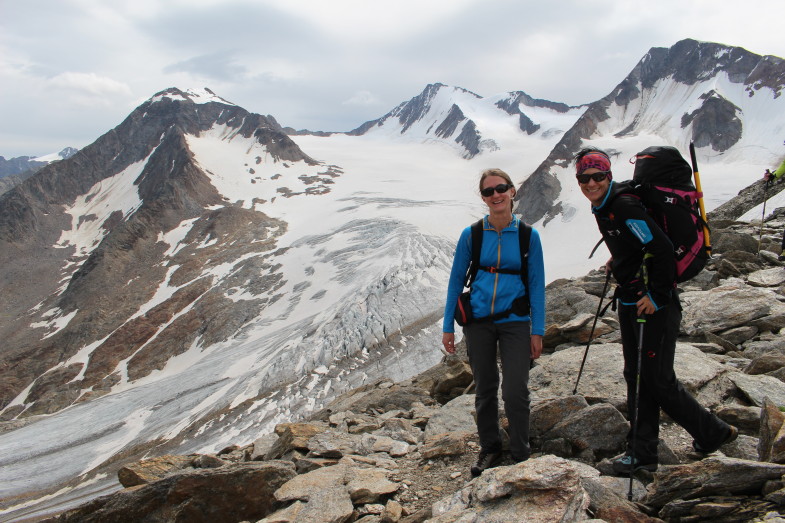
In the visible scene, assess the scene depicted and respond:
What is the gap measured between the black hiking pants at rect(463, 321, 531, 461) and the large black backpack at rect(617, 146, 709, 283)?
1.73 meters

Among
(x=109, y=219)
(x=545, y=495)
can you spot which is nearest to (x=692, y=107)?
(x=545, y=495)

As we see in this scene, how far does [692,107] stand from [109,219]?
146021 millimetres

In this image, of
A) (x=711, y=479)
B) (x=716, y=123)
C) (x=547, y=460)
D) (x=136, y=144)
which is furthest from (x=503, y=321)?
(x=136, y=144)

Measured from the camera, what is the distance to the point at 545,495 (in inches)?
156

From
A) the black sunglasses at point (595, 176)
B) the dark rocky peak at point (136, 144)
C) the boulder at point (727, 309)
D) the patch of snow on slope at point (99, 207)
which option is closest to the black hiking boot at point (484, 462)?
the black sunglasses at point (595, 176)

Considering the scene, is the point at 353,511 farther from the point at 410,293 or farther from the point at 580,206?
the point at 580,206

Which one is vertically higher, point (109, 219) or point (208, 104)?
point (208, 104)

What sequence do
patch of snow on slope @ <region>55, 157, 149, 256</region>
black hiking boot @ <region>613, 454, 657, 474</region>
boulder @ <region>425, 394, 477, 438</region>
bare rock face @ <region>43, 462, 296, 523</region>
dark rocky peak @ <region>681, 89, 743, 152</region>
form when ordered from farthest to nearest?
1. patch of snow on slope @ <region>55, 157, 149, 256</region>
2. dark rocky peak @ <region>681, 89, 743, 152</region>
3. boulder @ <region>425, 394, 477, 438</region>
4. bare rock face @ <region>43, 462, 296, 523</region>
5. black hiking boot @ <region>613, 454, 657, 474</region>

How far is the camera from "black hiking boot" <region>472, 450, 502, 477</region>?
5.45 m

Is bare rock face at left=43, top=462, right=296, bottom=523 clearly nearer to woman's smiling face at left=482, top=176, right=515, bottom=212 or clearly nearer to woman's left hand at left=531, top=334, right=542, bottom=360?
woman's left hand at left=531, top=334, right=542, bottom=360

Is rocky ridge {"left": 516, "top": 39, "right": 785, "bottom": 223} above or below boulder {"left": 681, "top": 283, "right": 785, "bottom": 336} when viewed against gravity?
above

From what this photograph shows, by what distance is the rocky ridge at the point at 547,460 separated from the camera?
396 centimetres

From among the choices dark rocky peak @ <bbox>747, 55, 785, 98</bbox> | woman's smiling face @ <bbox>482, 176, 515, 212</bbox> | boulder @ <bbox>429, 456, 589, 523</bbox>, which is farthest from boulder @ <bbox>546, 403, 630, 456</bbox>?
dark rocky peak @ <bbox>747, 55, 785, 98</bbox>

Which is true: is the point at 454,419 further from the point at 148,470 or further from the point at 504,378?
the point at 148,470
